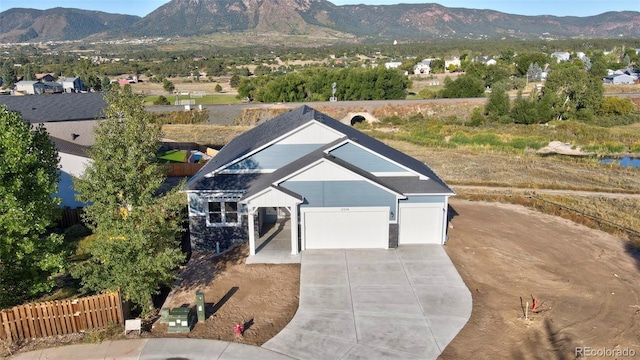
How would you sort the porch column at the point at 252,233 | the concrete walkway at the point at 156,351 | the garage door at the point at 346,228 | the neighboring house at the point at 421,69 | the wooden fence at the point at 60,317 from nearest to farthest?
1. the concrete walkway at the point at 156,351
2. the wooden fence at the point at 60,317
3. the porch column at the point at 252,233
4. the garage door at the point at 346,228
5. the neighboring house at the point at 421,69

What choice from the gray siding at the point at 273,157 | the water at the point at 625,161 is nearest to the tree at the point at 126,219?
the gray siding at the point at 273,157

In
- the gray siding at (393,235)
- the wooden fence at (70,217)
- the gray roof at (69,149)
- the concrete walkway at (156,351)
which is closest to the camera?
the concrete walkway at (156,351)

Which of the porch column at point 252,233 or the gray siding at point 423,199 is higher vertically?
the gray siding at point 423,199

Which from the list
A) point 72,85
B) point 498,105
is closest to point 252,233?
point 498,105

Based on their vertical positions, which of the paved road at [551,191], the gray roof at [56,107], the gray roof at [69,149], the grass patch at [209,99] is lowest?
the paved road at [551,191]

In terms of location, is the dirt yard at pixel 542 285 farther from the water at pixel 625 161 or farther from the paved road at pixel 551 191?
the water at pixel 625 161

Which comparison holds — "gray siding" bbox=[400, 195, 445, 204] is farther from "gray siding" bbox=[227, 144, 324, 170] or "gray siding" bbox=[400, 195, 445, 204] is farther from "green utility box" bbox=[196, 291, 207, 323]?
"green utility box" bbox=[196, 291, 207, 323]

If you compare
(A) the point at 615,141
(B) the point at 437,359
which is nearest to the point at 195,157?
(B) the point at 437,359
